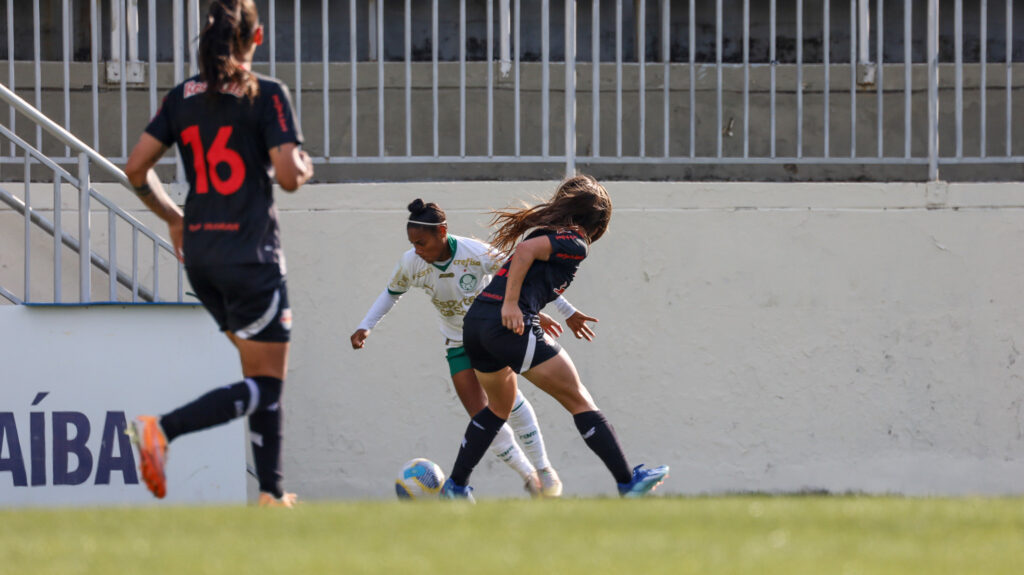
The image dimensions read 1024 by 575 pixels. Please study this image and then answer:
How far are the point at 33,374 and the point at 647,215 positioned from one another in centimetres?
365

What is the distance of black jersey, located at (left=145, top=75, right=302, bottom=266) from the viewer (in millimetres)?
4516

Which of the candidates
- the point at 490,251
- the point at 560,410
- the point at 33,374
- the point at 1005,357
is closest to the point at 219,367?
the point at 33,374

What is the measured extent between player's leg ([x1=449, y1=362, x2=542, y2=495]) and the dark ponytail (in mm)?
688

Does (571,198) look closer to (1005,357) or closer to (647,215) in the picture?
(647,215)

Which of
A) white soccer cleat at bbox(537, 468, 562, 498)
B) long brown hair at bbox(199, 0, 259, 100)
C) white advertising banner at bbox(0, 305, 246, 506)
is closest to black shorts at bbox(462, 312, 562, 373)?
white soccer cleat at bbox(537, 468, 562, 498)

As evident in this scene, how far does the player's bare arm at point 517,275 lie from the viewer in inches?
231

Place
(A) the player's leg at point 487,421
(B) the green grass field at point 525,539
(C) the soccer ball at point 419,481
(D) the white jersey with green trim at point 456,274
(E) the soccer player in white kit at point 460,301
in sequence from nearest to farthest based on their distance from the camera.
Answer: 1. (B) the green grass field at point 525,539
2. (A) the player's leg at point 487,421
3. (C) the soccer ball at point 419,481
4. (E) the soccer player in white kit at point 460,301
5. (D) the white jersey with green trim at point 456,274

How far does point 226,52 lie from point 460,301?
259 cm

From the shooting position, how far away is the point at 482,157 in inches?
322

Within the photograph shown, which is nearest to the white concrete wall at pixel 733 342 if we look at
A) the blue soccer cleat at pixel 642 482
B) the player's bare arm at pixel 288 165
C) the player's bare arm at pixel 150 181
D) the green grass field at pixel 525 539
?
the blue soccer cleat at pixel 642 482

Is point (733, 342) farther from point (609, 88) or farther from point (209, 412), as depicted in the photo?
point (209, 412)

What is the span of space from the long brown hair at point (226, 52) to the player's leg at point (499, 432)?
2.64m

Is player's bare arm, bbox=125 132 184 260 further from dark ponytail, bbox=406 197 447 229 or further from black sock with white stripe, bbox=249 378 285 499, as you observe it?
dark ponytail, bbox=406 197 447 229

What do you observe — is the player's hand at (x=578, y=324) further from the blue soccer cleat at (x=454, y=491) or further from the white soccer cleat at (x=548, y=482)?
the blue soccer cleat at (x=454, y=491)
